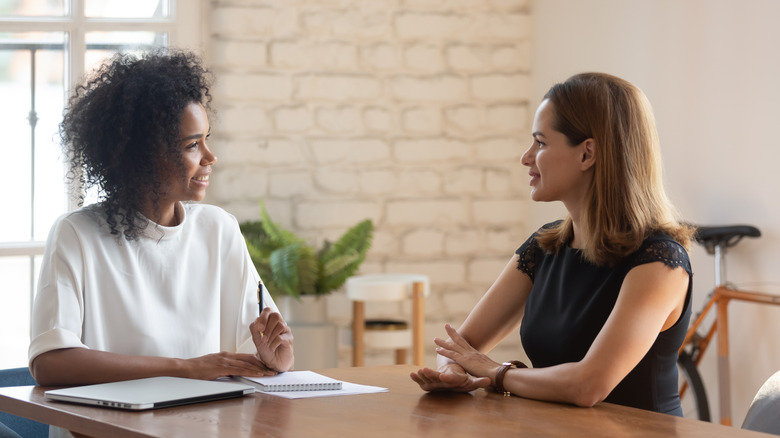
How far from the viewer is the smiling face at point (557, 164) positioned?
85.7 inches

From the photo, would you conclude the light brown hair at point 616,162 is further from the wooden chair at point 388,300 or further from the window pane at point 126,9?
the window pane at point 126,9

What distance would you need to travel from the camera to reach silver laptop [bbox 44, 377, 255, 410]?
5.68 feet

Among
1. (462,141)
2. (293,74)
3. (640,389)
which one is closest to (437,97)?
(462,141)

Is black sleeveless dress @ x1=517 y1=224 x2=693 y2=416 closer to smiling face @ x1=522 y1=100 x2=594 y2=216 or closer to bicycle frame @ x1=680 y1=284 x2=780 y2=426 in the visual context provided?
smiling face @ x1=522 y1=100 x2=594 y2=216


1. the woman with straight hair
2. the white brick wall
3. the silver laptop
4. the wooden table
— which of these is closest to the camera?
the wooden table

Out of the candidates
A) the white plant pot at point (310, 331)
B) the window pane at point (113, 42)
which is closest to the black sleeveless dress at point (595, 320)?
the white plant pot at point (310, 331)

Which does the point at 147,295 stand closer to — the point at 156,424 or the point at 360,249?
the point at 156,424

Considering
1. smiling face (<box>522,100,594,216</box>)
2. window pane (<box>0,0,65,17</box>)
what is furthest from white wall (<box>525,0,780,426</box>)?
window pane (<box>0,0,65,17</box>)

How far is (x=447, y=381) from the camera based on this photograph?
1951 millimetres

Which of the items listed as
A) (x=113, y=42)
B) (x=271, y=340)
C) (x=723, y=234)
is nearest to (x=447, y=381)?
(x=271, y=340)

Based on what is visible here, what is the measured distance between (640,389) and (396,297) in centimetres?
190

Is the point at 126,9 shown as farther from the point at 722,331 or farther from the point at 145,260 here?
the point at 722,331

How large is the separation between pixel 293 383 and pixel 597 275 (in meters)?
0.73

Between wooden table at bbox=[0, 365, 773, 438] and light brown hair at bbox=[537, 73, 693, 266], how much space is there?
1.42ft
